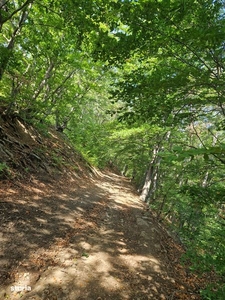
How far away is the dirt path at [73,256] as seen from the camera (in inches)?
141

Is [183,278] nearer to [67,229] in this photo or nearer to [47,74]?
[67,229]

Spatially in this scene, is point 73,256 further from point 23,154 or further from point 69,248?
point 23,154

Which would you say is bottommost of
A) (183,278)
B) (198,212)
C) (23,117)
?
(183,278)

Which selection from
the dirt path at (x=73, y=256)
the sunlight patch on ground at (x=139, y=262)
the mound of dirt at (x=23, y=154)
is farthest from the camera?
the mound of dirt at (x=23, y=154)

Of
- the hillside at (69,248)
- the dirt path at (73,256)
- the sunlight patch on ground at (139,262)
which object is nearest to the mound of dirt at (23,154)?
the hillside at (69,248)

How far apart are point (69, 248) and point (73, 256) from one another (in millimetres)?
332

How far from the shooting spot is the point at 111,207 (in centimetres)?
966

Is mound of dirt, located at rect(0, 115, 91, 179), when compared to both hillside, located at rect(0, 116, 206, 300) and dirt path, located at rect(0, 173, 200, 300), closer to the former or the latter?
hillside, located at rect(0, 116, 206, 300)

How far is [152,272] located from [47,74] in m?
10.5

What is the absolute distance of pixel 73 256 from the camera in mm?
4559

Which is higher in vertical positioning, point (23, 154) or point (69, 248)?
point (23, 154)

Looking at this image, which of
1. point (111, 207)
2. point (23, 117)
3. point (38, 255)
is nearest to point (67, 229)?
point (38, 255)

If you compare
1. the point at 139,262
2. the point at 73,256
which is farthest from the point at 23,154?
the point at 139,262

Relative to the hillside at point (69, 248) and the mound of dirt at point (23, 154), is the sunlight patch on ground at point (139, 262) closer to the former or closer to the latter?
the hillside at point (69, 248)
